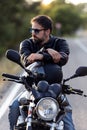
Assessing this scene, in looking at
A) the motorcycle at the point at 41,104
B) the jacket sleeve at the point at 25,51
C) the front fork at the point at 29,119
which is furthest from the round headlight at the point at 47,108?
the jacket sleeve at the point at 25,51

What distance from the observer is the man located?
661 cm

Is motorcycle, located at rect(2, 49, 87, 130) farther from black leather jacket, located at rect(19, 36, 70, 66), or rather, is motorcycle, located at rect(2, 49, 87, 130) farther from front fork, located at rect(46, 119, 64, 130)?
black leather jacket, located at rect(19, 36, 70, 66)

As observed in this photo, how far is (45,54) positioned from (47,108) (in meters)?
0.80

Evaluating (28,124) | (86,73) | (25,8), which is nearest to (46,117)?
(28,124)

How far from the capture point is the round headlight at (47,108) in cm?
598

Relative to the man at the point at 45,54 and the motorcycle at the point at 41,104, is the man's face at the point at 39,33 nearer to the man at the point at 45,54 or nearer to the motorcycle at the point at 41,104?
the man at the point at 45,54

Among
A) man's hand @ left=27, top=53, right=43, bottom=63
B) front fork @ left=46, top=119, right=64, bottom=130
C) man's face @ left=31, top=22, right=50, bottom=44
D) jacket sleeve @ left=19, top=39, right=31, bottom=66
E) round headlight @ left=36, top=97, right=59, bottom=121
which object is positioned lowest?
front fork @ left=46, top=119, right=64, bottom=130

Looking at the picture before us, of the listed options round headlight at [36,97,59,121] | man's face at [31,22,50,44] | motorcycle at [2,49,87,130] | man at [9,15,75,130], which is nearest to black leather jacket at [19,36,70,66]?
man at [9,15,75,130]

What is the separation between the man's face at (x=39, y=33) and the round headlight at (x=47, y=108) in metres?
1.00

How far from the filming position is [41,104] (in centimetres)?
602

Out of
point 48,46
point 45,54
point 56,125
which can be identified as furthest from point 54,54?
point 56,125

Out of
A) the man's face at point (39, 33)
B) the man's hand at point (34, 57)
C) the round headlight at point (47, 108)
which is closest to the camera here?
the round headlight at point (47, 108)

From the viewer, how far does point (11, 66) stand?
2209 centimetres

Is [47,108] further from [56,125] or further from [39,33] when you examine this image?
[39,33]
